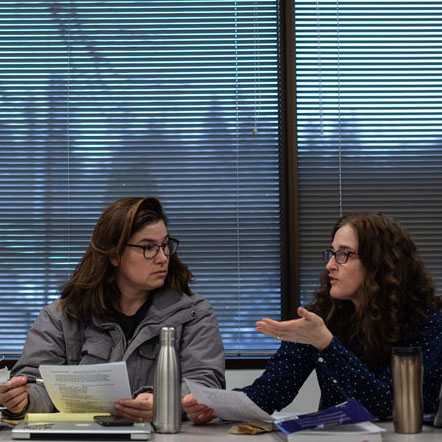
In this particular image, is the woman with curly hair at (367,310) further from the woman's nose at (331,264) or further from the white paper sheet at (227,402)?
the white paper sheet at (227,402)

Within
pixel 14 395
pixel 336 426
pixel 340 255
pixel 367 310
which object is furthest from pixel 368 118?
pixel 14 395

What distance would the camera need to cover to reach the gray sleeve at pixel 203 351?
7.92ft

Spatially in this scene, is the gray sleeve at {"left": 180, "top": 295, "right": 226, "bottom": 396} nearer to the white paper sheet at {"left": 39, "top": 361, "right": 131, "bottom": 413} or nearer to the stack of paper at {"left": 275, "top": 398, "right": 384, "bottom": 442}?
the white paper sheet at {"left": 39, "top": 361, "right": 131, "bottom": 413}

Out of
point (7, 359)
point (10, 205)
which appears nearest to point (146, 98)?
point (10, 205)

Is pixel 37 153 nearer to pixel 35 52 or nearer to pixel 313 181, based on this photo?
pixel 35 52

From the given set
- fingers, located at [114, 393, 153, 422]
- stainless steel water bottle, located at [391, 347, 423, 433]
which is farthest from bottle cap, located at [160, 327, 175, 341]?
stainless steel water bottle, located at [391, 347, 423, 433]

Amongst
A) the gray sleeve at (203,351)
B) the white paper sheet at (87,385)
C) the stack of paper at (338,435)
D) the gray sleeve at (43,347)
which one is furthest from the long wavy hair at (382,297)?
the gray sleeve at (43,347)

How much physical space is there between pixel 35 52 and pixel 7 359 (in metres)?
1.38

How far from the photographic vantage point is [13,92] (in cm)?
340

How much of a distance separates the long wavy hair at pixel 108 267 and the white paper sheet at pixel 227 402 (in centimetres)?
65

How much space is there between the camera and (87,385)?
6.56ft

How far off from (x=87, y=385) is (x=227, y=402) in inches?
14.8

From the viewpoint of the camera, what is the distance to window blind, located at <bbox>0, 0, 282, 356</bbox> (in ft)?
11.0

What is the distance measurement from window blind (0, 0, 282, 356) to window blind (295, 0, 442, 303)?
154 mm
